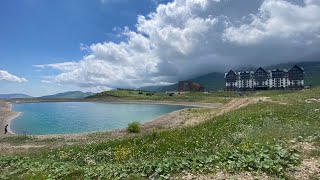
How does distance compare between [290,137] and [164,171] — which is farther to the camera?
[290,137]

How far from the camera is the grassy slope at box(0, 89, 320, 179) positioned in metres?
16.1

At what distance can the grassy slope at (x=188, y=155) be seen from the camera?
1609cm

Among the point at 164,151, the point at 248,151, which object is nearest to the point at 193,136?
the point at 164,151

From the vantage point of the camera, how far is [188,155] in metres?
20.7

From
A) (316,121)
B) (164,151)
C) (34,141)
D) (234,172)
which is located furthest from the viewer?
(34,141)

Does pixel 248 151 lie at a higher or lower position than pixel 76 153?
higher

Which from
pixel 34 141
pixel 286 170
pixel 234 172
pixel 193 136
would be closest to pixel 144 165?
pixel 234 172

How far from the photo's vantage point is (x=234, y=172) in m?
15.5

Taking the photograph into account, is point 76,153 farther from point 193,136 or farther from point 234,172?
point 234,172

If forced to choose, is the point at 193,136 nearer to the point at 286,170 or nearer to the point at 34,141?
the point at 286,170

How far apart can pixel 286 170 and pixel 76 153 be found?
2040 centimetres

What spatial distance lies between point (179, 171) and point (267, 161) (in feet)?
14.6

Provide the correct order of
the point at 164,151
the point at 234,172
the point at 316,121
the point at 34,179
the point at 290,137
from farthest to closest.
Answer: the point at 316,121 → the point at 164,151 → the point at 290,137 → the point at 34,179 → the point at 234,172

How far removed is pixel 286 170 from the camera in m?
15.6
